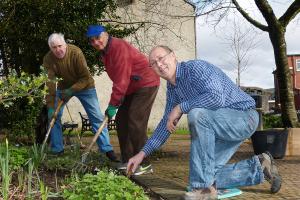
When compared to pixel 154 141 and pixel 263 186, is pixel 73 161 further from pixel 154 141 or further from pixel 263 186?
pixel 263 186

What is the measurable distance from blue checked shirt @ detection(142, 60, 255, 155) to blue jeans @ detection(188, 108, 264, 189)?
0.06 metres

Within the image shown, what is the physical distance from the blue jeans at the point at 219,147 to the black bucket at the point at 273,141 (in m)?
3.59

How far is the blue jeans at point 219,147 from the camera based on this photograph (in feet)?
13.0

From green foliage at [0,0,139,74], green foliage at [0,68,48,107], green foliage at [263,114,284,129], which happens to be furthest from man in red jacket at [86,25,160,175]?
green foliage at [263,114,284,129]

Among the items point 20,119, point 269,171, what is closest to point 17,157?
point 269,171

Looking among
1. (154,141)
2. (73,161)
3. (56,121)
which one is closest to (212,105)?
(154,141)

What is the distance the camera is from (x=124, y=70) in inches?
217

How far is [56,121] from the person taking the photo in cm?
700

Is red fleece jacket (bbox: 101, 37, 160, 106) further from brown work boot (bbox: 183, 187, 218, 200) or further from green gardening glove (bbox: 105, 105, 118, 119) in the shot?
brown work boot (bbox: 183, 187, 218, 200)

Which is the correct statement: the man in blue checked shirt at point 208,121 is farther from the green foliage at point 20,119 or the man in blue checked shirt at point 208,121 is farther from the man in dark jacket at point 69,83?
the green foliage at point 20,119

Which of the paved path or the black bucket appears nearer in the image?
the paved path

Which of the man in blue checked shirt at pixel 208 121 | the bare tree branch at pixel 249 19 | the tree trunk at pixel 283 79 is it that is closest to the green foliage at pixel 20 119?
the bare tree branch at pixel 249 19

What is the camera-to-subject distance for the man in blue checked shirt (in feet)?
12.9

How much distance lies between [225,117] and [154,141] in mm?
629
